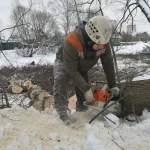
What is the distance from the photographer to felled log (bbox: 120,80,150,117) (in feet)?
10.4

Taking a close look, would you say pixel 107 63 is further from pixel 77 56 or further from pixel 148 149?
pixel 148 149

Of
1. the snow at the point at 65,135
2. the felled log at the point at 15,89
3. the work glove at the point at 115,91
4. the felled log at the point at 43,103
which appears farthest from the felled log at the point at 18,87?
the work glove at the point at 115,91

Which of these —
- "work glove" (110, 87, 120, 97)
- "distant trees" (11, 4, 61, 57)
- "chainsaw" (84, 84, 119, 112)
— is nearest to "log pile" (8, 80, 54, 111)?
"chainsaw" (84, 84, 119, 112)

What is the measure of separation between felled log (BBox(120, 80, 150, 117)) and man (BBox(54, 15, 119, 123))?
19cm

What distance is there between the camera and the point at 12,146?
2.27m

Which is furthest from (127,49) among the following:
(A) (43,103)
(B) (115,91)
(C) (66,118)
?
(C) (66,118)

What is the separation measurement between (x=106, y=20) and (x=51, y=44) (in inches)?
722

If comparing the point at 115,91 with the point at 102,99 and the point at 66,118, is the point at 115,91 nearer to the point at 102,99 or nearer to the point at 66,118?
the point at 102,99

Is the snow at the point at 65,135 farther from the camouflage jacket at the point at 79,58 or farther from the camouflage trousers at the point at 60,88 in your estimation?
the camouflage jacket at the point at 79,58

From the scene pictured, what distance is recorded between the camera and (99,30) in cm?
273

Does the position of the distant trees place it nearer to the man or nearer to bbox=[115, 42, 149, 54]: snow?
bbox=[115, 42, 149, 54]: snow

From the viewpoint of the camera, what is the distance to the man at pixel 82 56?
2766mm

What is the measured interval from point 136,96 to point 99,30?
3.62ft

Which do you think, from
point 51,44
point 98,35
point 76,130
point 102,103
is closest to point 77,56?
point 98,35
